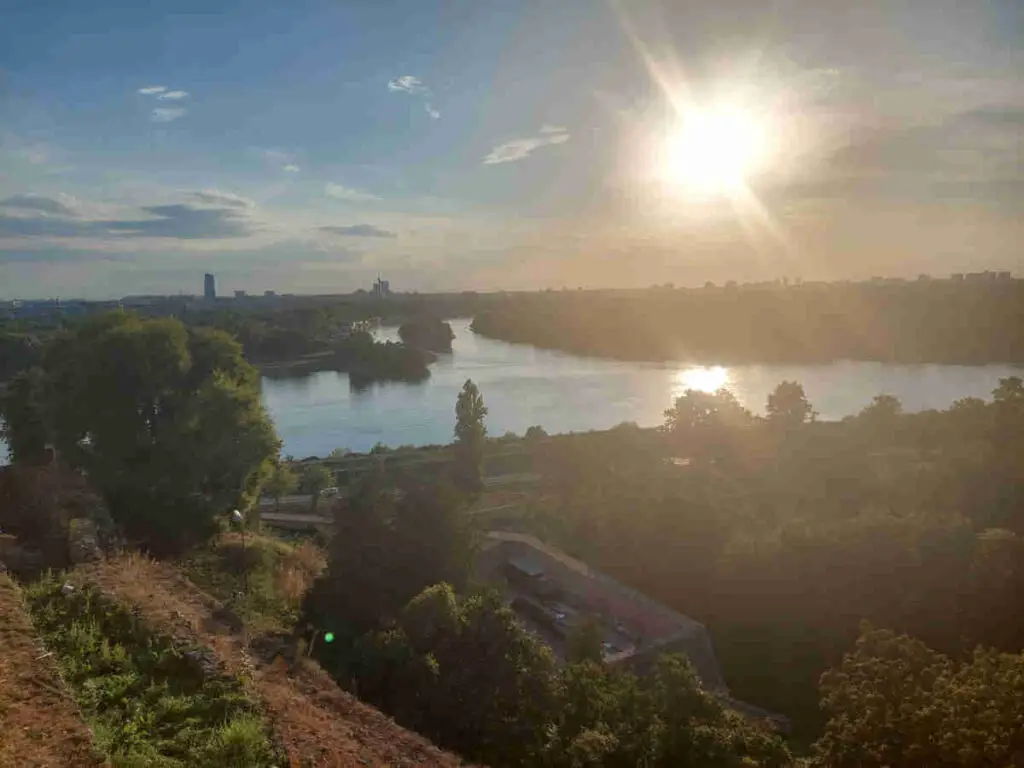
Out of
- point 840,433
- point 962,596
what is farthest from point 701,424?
point 962,596

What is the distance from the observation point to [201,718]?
215cm

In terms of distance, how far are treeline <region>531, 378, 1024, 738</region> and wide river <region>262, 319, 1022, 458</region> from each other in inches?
243

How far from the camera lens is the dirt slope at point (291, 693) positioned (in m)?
2.17

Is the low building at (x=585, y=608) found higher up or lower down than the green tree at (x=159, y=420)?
lower down

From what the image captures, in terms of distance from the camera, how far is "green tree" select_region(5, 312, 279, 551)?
5.20 meters

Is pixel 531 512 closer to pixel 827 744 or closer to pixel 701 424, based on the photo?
pixel 701 424

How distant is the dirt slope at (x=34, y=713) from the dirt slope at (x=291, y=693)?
0.42 metres

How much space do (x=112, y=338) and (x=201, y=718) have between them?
15.2 feet

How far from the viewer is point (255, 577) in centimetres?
430

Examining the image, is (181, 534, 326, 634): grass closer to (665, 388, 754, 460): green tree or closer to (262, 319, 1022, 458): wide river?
(665, 388, 754, 460): green tree

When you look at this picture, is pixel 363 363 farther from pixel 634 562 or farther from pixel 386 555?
pixel 386 555

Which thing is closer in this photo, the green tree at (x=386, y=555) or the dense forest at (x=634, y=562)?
the dense forest at (x=634, y=562)

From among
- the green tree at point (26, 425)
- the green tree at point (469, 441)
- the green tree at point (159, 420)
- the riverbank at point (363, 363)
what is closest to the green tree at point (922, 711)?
the green tree at point (159, 420)

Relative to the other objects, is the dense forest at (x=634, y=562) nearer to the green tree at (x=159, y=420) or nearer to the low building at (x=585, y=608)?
the green tree at (x=159, y=420)
